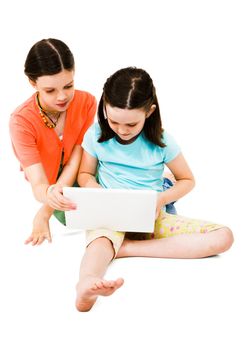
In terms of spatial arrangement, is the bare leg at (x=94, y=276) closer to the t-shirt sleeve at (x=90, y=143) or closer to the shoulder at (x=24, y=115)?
the t-shirt sleeve at (x=90, y=143)

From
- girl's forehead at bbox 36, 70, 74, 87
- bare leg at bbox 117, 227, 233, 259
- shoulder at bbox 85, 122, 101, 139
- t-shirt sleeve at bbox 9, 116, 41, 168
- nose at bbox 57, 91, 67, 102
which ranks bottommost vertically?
bare leg at bbox 117, 227, 233, 259

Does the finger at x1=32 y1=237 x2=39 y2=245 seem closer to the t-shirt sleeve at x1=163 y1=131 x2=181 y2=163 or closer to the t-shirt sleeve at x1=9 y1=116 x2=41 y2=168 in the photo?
the t-shirt sleeve at x1=9 y1=116 x2=41 y2=168

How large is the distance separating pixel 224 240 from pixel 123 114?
1.85 ft

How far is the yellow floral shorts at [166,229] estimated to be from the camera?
1785mm

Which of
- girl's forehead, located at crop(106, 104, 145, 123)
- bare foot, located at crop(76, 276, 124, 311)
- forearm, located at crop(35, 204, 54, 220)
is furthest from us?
forearm, located at crop(35, 204, 54, 220)

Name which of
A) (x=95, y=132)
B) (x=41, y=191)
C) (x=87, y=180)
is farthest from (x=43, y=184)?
(x=95, y=132)

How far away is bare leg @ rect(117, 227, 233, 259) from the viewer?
180 centimetres

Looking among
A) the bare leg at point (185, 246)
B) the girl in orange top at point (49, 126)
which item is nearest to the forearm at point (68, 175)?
the girl in orange top at point (49, 126)

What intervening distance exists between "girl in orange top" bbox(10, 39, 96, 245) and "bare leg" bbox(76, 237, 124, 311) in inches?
6.4

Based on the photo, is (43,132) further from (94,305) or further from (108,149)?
(94,305)

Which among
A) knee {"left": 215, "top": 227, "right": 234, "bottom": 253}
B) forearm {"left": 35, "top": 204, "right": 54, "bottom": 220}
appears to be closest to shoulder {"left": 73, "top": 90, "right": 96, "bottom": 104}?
forearm {"left": 35, "top": 204, "right": 54, "bottom": 220}

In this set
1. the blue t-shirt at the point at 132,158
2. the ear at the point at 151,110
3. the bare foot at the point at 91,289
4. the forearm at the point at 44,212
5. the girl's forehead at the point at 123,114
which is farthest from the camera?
the forearm at the point at 44,212

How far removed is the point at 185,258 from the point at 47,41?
91 centimetres

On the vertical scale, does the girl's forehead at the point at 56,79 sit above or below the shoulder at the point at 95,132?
above
